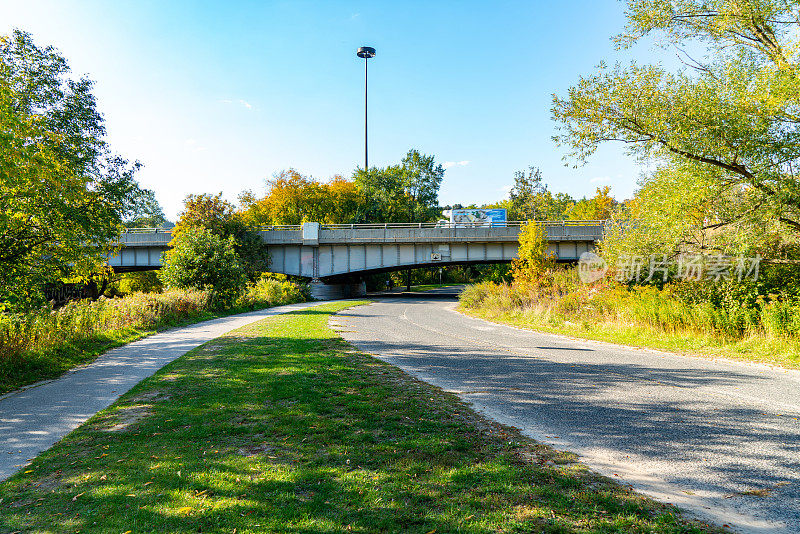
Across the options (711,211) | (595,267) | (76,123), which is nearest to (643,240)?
(711,211)

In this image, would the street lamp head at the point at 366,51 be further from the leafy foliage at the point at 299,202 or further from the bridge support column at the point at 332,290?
the bridge support column at the point at 332,290

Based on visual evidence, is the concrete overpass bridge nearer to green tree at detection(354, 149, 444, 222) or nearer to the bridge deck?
the bridge deck

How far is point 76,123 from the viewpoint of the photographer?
1204cm

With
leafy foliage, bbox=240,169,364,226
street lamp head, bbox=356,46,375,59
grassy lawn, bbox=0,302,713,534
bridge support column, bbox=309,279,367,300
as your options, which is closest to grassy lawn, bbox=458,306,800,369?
grassy lawn, bbox=0,302,713,534

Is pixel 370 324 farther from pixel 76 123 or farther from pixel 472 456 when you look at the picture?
pixel 472 456

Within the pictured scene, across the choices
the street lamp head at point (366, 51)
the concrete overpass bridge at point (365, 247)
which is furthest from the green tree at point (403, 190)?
the concrete overpass bridge at point (365, 247)

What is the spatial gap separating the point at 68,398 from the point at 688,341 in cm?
1373

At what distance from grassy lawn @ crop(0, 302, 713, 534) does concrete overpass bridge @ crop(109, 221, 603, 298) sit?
3107 centimetres

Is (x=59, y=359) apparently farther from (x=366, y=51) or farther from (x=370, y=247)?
(x=366, y=51)

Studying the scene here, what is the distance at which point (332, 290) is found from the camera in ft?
133

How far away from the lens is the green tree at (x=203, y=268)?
23.0m

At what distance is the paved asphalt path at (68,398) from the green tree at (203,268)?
10723 mm

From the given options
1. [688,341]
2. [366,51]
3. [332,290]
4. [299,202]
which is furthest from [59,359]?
[366,51]

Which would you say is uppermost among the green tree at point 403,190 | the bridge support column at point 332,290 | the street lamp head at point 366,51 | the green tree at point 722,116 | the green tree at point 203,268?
the street lamp head at point 366,51
